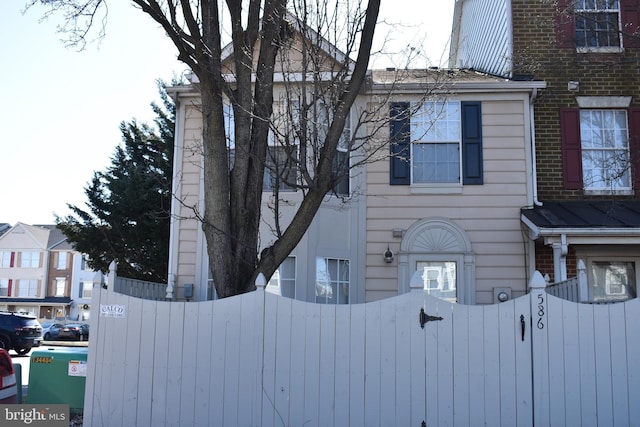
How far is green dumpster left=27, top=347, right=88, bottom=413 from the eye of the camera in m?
8.16

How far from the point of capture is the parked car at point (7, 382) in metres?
7.40

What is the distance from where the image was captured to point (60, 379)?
26.9 ft

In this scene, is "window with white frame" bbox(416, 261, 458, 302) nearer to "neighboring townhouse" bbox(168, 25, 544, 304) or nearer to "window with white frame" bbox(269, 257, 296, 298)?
"neighboring townhouse" bbox(168, 25, 544, 304)

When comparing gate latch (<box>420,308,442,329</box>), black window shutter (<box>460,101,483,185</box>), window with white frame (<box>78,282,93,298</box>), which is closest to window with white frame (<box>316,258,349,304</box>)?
black window shutter (<box>460,101,483,185</box>)

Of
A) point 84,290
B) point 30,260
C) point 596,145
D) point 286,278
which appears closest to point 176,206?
point 286,278

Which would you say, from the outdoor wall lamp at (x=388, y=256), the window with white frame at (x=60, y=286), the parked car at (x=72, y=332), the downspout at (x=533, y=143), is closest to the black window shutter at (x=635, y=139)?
the downspout at (x=533, y=143)

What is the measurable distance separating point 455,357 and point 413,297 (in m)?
0.77

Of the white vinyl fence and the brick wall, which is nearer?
the white vinyl fence

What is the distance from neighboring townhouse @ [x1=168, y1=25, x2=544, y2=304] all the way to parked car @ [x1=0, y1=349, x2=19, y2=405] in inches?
164

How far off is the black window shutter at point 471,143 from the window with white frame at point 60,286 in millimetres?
52841

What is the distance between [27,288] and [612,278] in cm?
5559

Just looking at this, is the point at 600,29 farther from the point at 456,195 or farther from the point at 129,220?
the point at 129,220

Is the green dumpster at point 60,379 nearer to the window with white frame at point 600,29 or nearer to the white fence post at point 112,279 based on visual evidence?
the white fence post at point 112,279

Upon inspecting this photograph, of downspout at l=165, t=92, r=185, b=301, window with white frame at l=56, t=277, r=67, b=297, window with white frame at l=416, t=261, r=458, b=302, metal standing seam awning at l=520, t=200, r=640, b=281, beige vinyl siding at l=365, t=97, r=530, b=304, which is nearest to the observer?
metal standing seam awning at l=520, t=200, r=640, b=281
